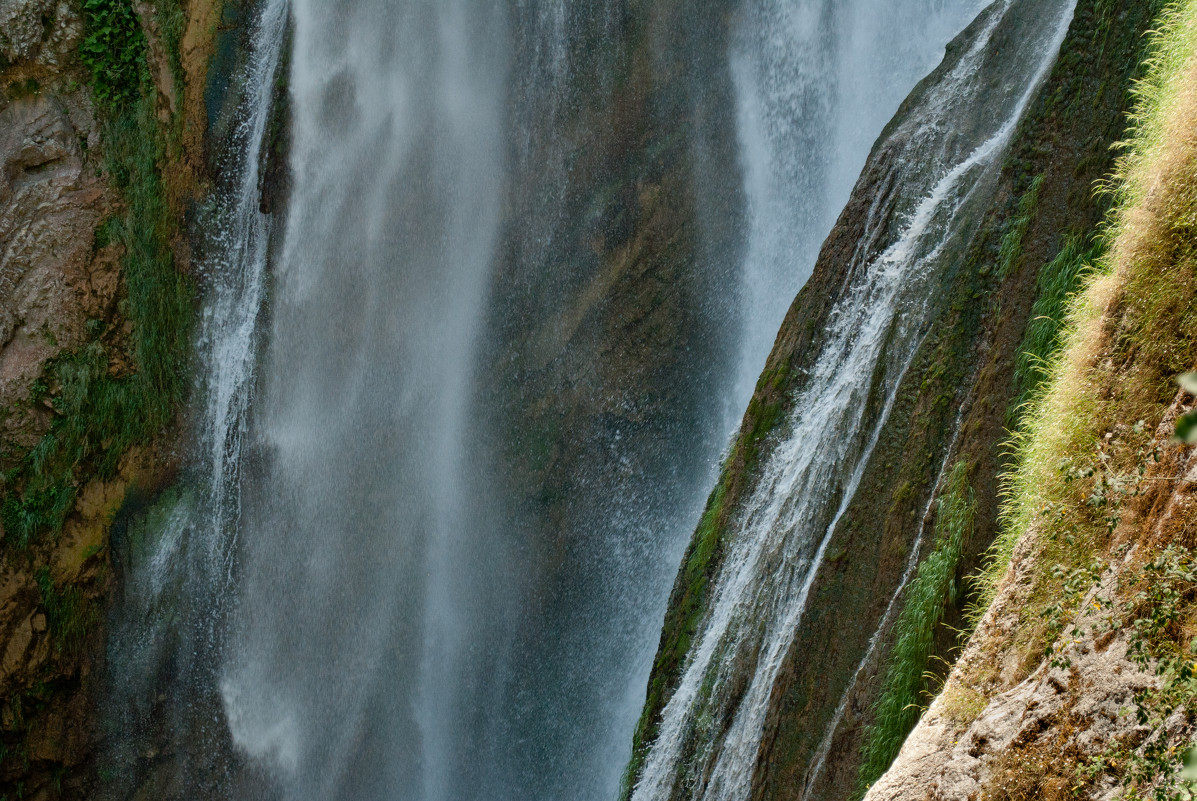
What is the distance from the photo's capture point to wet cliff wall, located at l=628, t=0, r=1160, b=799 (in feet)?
16.8

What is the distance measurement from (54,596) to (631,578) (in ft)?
18.6

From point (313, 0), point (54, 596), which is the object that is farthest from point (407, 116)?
point (54, 596)

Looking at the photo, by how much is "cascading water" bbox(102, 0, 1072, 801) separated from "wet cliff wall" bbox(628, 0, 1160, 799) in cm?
402

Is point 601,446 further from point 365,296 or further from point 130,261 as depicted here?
point 130,261

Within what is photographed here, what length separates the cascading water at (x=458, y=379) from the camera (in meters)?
9.91

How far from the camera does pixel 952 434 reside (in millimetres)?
5457

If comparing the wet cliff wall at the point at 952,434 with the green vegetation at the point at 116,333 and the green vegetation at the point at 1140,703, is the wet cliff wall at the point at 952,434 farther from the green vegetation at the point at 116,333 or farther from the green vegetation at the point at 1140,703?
the green vegetation at the point at 116,333

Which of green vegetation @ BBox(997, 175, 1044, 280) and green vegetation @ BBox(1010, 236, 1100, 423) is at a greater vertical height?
green vegetation @ BBox(997, 175, 1044, 280)

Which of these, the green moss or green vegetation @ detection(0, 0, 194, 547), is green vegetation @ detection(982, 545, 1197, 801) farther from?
green vegetation @ detection(0, 0, 194, 547)

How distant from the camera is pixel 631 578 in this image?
9922 mm

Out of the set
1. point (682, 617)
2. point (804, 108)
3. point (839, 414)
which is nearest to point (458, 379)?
point (682, 617)

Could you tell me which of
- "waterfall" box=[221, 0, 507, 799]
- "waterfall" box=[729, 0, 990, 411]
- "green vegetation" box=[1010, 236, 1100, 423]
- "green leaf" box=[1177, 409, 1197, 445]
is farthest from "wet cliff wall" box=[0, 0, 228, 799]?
"green leaf" box=[1177, 409, 1197, 445]

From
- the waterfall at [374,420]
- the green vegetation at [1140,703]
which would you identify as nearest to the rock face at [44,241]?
the waterfall at [374,420]

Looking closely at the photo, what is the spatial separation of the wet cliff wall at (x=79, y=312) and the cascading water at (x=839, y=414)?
6209 mm
